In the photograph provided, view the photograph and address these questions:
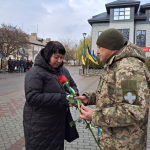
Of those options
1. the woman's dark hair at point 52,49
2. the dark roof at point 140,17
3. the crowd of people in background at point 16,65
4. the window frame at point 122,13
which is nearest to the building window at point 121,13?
the window frame at point 122,13

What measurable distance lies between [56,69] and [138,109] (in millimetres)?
1297

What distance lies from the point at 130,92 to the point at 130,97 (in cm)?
4

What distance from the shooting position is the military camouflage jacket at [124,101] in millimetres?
1350

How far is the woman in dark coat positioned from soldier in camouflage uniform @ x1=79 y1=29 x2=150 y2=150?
0.59 meters

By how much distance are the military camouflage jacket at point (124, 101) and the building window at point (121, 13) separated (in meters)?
31.6

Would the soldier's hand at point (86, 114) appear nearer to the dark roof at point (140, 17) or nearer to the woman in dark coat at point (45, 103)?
the woman in dark coat at point (45, 103)

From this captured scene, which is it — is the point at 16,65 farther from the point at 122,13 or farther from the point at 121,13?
the point at 122,13

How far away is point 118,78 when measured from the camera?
4.74 ft

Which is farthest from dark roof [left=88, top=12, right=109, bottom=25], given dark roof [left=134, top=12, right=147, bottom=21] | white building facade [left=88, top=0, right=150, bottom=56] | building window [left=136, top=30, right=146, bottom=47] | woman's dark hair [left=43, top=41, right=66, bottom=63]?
woman's dark hair [left=43, top=41, right=66, bottom=63]

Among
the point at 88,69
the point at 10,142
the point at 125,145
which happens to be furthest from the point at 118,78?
the point at 88,69

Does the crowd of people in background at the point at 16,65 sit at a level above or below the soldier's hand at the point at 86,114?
above

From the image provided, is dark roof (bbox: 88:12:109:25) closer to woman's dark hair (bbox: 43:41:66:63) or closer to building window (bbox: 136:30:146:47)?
building window (bbox: 136:30:146:47)

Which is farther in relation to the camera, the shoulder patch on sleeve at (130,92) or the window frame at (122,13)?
the window frame at (122,13)

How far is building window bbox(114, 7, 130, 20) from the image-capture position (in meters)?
30.1
